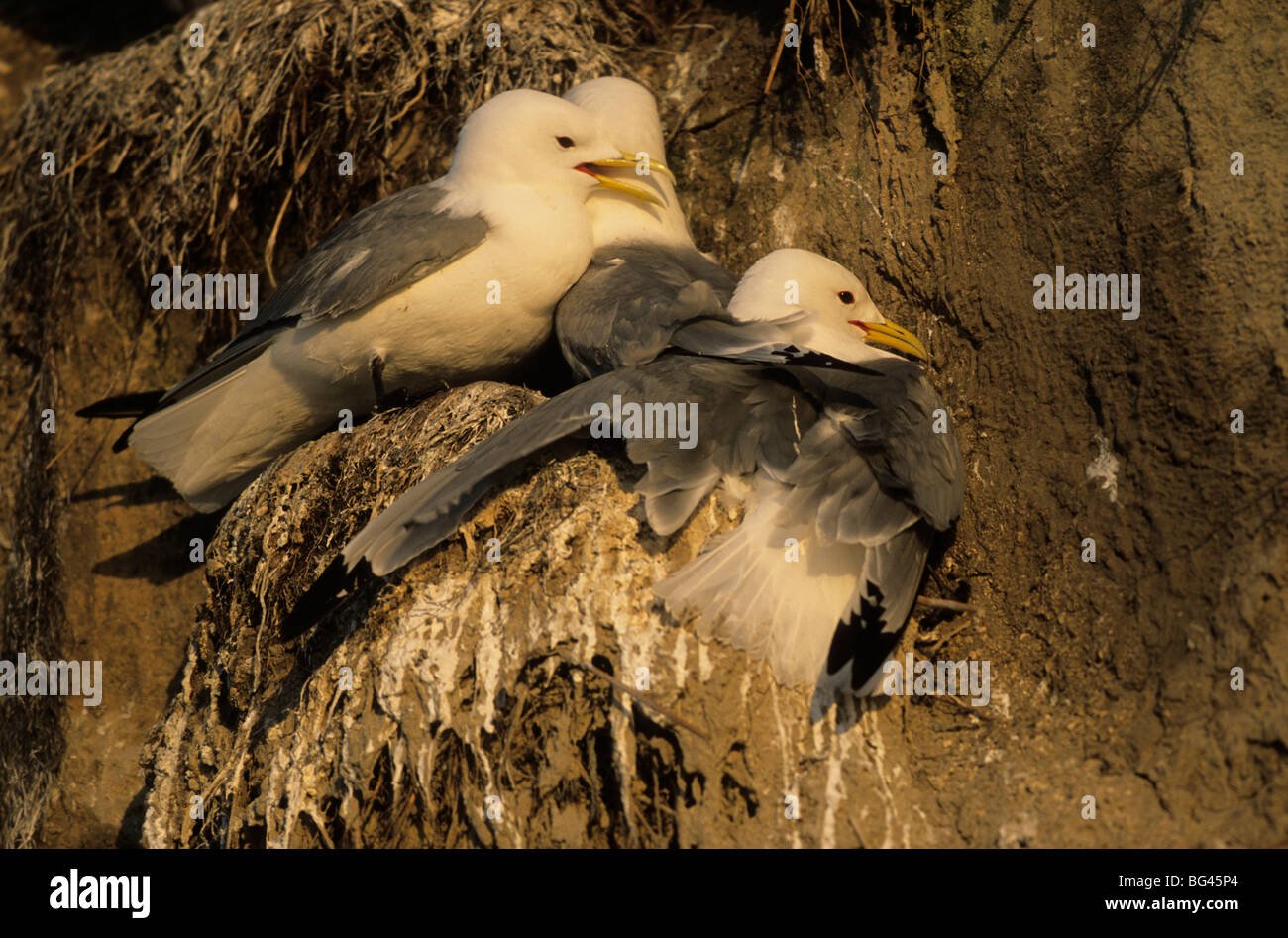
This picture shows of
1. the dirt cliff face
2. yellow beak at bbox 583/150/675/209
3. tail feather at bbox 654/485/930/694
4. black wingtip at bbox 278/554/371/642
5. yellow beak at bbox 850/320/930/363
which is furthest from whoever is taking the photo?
yellow beak at bbox 583/150/675/209

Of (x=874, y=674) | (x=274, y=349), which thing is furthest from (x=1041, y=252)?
(x=274, y=349)

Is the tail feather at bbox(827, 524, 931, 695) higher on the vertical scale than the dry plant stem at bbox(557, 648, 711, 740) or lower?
higher

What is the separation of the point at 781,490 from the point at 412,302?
51.2 inches

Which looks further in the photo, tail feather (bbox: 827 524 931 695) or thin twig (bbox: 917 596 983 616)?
thin twig (bbox: 917 596 983 616)

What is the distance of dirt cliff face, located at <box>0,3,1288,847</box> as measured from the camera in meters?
2.96

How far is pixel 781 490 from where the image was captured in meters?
3.27

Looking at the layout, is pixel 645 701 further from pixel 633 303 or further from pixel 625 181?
pixel 625 181

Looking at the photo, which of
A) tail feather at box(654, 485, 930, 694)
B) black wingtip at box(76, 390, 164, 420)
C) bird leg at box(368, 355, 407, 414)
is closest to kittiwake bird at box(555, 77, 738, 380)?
bird leg at box(368, 355, 407, 414)

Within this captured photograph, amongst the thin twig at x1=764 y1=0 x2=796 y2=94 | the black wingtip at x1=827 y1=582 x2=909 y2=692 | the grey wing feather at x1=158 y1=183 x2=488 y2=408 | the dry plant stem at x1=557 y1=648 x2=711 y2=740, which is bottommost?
the dry plant stem at x1=557 y1=648 x2=711 y2=740

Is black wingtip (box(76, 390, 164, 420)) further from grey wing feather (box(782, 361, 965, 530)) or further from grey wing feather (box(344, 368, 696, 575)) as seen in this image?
grey wing feather (box(782, 361, 965, 530))

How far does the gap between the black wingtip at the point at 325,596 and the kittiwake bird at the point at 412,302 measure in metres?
0.87

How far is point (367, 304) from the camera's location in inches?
158

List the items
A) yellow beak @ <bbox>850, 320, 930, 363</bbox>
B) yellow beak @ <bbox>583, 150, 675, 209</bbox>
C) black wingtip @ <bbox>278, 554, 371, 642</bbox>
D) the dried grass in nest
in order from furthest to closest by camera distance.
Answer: the dried grass in nest → yellow beak @ <bbox>583, 150, 675, 209</bbox> → yellow beak @ <bbox>850, 320, 930, 363</bbox> → black wingtip @ <bbox>278, 554, 371, 642</bbox>
